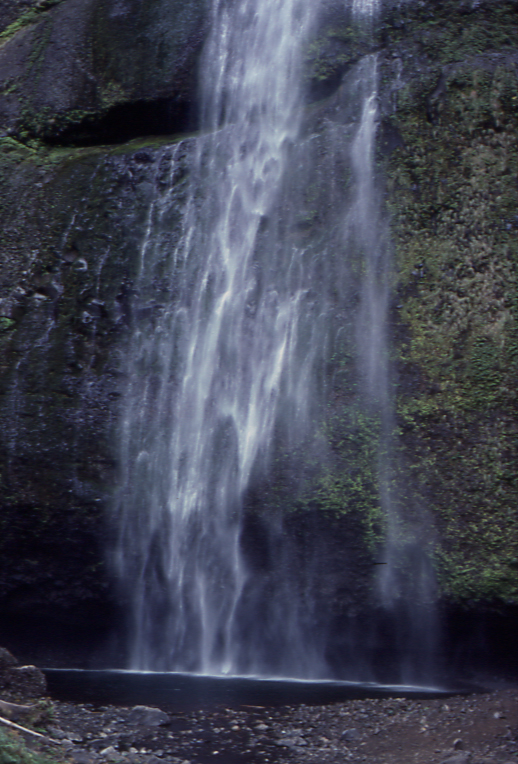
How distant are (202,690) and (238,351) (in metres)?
3.63

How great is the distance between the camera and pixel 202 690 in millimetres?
6766

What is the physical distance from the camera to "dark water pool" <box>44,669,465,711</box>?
635 centimetres

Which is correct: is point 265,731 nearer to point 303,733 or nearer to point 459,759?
point 303,733

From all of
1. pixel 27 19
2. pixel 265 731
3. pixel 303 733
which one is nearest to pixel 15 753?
pixel 265 731

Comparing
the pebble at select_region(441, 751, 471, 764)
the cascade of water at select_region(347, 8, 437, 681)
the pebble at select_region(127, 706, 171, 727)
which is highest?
the cascade of water at select_region(347, 8, 437, 681)

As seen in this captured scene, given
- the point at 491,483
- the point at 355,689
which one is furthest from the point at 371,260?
the point at 355,689

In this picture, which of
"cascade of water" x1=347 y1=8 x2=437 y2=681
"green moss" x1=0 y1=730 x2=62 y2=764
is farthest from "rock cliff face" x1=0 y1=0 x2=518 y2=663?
"green moss" x1=0 y1=730 x2=62 y2=764

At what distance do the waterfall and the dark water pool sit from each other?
0.44 metres

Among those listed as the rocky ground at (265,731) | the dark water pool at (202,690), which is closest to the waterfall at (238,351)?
the dark water pool at (202,690)

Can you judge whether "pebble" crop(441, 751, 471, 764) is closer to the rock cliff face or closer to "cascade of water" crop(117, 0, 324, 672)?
the rock cliff face

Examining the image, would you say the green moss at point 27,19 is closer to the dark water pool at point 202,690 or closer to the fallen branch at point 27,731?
the dark water pool at point 202,690

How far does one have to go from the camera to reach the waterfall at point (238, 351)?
7824mm

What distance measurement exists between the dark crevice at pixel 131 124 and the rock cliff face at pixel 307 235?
0.02 meters

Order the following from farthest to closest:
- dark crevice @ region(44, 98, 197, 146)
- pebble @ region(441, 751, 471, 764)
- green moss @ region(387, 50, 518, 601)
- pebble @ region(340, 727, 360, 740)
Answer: dark crevice @ region(44, 98, 197, 146)
green moss @ region(387, 50, 518, 601)
pebble @ region(340, 727, 360, 740)
pebble @ region(441, 751, 471, 764)
